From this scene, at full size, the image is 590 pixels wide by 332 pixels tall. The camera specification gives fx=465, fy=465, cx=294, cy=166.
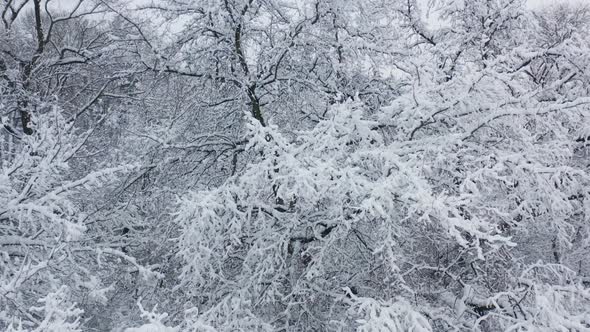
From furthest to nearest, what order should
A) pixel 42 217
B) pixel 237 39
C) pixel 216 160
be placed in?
1. pixel 216 160
2. pixel 237 39
3. pixel 42 217

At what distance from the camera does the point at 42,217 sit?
4367 mm

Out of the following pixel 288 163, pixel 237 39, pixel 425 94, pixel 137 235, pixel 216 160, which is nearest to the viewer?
pixel 288 163

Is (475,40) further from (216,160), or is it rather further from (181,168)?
(181,168)

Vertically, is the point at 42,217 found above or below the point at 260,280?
below

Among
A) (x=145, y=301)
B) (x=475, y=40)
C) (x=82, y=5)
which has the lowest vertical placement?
(x=145, y=301)

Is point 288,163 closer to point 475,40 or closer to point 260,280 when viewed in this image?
point 260,280

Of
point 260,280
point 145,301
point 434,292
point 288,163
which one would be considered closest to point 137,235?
point 145,301

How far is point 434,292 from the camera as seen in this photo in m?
4.39

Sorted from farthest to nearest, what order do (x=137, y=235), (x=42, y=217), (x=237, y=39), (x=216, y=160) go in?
(x=137, y=235) < (x=216, y=160) < (x=237, y=39) < (x=42, y=217)

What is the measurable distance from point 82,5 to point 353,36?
4.53m

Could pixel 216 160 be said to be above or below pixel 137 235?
above

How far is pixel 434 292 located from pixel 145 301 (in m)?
3.17

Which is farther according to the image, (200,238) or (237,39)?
(237,39)

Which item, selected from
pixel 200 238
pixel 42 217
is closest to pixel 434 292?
pixel 200 238
